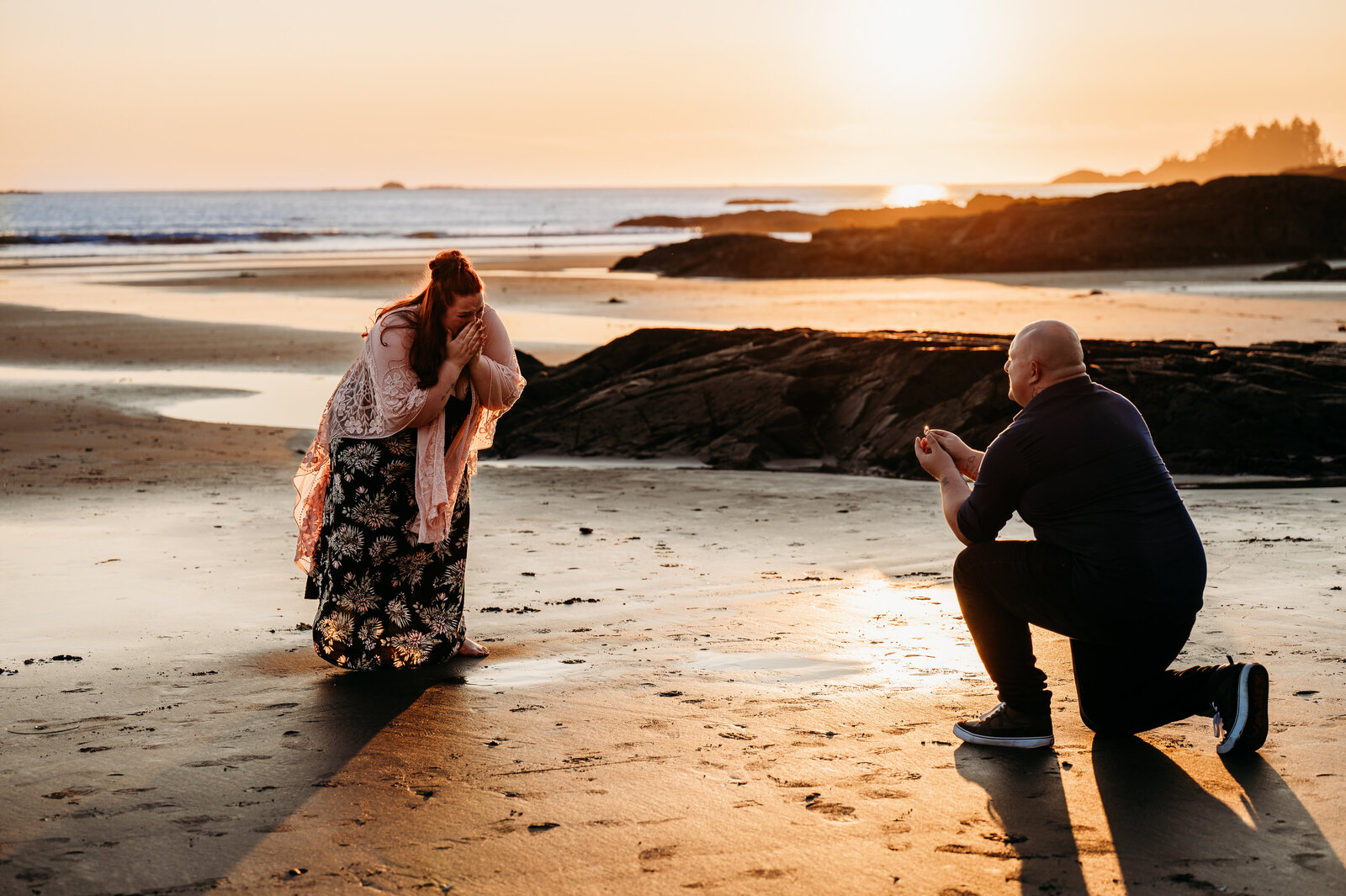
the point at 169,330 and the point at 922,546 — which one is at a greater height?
the point at 169,330

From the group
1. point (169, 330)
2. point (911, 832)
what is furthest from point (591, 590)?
point (169, 330)

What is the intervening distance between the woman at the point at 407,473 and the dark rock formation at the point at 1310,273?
28794mm

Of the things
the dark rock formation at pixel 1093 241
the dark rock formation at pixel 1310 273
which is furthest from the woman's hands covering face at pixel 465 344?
the dark rock formation at pixel 1093 241

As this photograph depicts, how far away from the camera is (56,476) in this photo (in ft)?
31.7

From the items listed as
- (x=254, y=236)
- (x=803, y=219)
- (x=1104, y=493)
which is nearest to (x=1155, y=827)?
(x=1104, y=493)

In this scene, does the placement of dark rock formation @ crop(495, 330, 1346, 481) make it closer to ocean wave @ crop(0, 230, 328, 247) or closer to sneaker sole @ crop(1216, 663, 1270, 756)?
sneaker sole @ crop(1216, 663, 1270, 756)

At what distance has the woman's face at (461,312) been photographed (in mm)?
4676

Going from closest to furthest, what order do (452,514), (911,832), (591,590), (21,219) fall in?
(911,832) → (452,514) → (591,590) → (21,219)

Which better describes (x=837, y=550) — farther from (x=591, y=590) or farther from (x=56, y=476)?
(x=56, y=476)

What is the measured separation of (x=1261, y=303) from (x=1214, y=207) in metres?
18.5

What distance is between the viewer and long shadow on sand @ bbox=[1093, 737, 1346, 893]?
9.87 ft

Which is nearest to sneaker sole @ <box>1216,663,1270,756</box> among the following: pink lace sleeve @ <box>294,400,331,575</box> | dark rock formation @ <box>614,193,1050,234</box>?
pink lace sleeve @ <box>294,400,331,575</box>

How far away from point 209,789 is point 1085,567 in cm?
270

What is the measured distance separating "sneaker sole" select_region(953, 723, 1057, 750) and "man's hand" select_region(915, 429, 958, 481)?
2.75 ft
